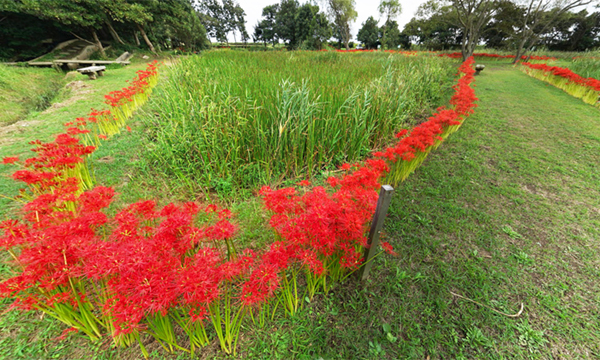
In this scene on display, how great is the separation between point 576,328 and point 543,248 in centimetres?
78

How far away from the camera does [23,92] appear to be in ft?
18.8

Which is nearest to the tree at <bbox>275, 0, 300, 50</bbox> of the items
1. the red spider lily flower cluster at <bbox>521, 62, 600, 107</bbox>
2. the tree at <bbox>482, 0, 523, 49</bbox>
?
the tree at <bbox>482, 0, 523, 49</bbox>

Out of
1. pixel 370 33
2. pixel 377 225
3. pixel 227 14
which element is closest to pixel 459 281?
pixel 377 225

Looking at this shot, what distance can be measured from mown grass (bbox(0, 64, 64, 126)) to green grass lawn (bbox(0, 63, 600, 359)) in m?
2.70

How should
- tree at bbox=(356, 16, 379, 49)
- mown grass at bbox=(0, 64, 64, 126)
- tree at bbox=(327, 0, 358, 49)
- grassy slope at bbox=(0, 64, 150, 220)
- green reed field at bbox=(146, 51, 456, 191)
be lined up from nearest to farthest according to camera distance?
1. grassy slope at bbox=(0, 64, 150, 220)
2. green reed field at bbox=(146, 51, 456, 191)
3. mown grass at bbox=(0, 64, 64, 126)
4. tree at bbox=(327, 0, 358, 49)
5. tree at bbox=(356, 16, 379, 49)

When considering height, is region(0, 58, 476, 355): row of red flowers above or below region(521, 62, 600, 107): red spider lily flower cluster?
below

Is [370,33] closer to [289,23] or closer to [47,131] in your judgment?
[289,23]

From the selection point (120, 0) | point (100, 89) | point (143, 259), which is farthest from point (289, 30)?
point (143, 259)

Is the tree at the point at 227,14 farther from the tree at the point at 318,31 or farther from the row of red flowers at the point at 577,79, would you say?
the row of red flowers at the point at 577,79

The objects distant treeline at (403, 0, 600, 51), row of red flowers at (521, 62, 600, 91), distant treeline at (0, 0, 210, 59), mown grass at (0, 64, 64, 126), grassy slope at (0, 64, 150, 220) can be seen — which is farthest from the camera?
distant treeline at (403, 0, 600, 51)

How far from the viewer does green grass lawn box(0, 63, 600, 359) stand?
4.27 feet

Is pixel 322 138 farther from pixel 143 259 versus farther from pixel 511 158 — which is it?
pixel 511 158

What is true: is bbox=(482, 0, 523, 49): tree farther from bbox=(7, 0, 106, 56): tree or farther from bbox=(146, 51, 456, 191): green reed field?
bbox=(7, 0, 106, 56): tree

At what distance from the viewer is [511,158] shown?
135 inches
